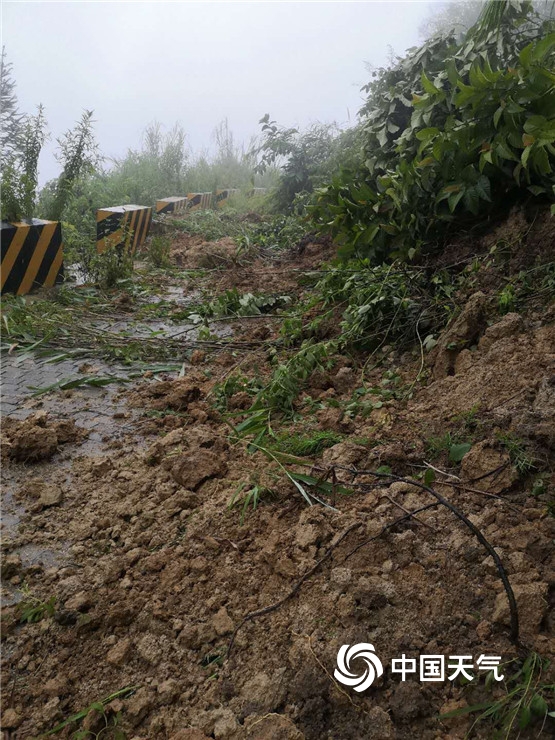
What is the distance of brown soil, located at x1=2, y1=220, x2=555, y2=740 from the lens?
1.29 m

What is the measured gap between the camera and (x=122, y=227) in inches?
241

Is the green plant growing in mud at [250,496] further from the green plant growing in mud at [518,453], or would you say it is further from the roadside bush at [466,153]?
the roadside bush at [466,153]

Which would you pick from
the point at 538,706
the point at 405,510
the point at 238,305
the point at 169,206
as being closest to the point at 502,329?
the point at 405,510

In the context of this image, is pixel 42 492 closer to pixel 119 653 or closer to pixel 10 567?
pixel 10 567

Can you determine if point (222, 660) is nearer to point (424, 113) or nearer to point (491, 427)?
point (491, 427)

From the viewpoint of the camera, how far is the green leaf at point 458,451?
186 centimetres

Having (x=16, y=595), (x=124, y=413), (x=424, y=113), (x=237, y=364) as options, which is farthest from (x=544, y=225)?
(x=16, y=595)

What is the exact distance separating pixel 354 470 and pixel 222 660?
2.31ft

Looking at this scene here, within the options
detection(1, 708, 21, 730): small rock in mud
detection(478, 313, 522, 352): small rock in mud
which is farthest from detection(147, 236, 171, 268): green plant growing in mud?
detection(1, 708, 21, 730): small rock in mud

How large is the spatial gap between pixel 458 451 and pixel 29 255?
4.72 m

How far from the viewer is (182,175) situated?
1447 cm

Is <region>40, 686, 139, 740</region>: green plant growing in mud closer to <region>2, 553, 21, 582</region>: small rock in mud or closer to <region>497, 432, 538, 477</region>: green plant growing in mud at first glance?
<region>2, 553, 21, 582</region>: small rock in mud

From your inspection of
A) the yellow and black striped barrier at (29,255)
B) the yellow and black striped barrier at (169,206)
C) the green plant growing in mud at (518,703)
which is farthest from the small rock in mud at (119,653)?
the yellow and black striped barrier at (169,206)

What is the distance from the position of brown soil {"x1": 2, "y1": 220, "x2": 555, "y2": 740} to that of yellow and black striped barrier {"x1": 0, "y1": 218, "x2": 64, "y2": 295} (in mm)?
3422
